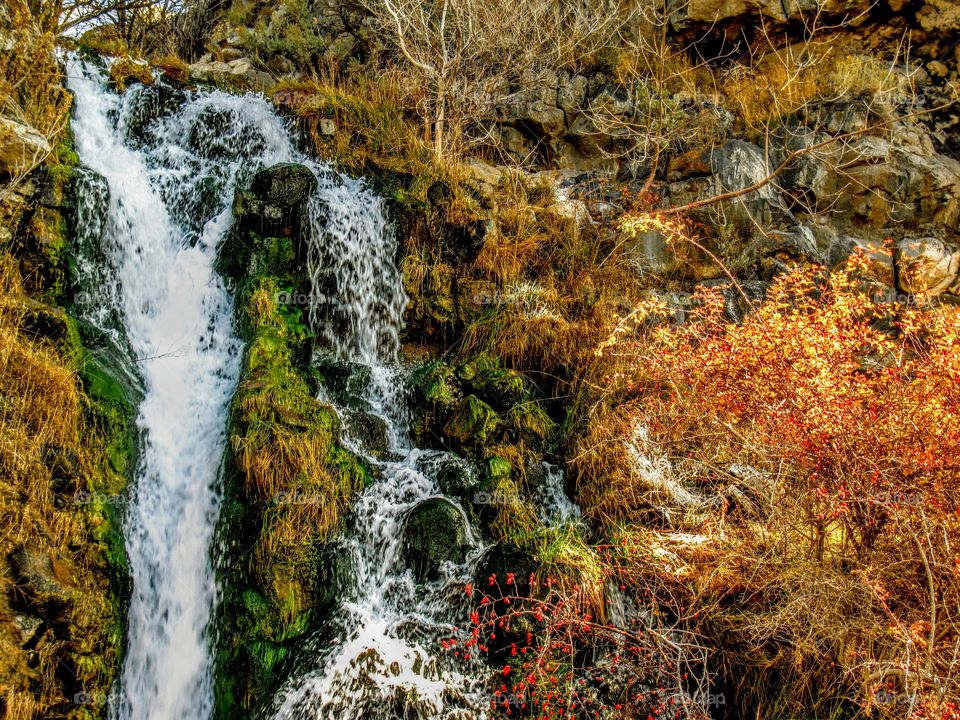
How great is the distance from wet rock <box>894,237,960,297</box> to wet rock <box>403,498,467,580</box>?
7.20 meters

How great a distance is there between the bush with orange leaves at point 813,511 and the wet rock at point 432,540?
132 centimetres

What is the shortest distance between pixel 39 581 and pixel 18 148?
376 centimetres

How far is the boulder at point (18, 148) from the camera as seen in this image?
198 inches

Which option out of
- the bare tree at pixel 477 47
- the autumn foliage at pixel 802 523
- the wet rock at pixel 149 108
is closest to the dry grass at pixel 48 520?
the autumn foliage at pixel 802 523

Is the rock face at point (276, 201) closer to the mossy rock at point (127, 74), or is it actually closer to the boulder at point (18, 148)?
the boulder at point (18, 148)

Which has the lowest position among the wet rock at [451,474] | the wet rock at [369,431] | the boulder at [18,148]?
the wet rock at [451,474]

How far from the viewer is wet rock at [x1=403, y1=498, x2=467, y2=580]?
456cm

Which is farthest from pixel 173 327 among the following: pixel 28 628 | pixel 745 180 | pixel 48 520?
pixel 745 180

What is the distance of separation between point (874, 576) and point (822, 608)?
0.37m

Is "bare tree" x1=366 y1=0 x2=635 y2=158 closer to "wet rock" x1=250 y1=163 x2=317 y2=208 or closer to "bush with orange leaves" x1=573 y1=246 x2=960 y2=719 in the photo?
"wet rock" x1=250 y1=163 x2=317 y2=208

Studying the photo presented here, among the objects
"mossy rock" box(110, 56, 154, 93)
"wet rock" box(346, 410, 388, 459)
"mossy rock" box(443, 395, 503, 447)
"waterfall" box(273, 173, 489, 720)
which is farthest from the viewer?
"mossy rock" box(110, 56, 154, 93)

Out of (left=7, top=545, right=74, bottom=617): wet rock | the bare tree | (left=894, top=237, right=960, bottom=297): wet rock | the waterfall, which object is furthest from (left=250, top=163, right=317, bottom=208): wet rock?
(left=894, top=237, right=960, bottom=297): wet rock

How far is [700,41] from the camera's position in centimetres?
962

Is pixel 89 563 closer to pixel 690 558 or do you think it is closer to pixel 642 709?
pixel 642 709
